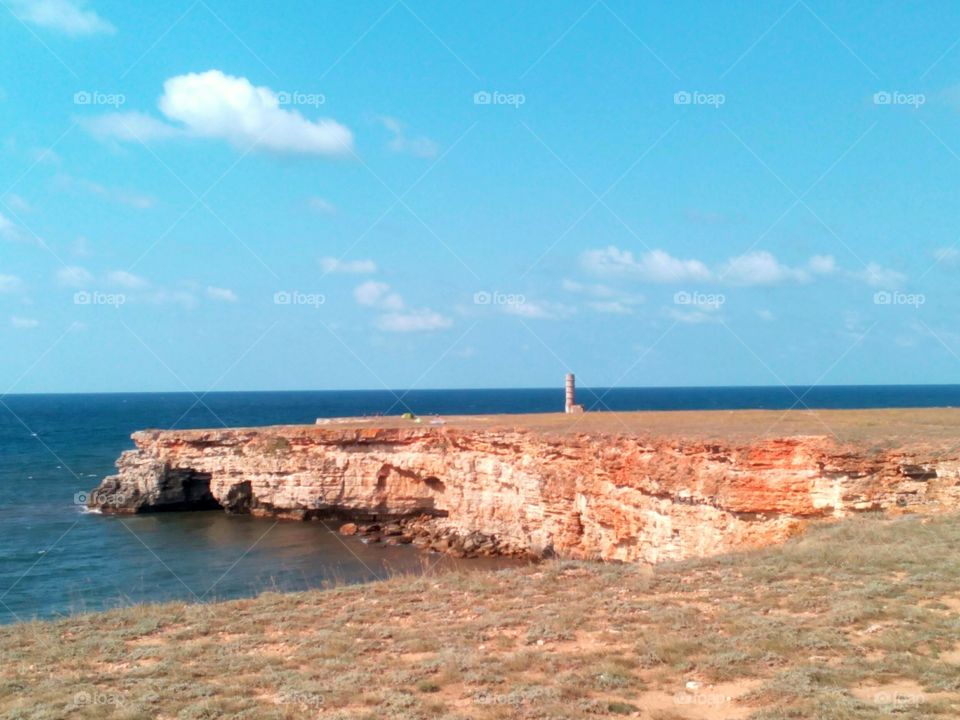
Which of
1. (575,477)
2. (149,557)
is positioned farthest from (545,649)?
(149,557)

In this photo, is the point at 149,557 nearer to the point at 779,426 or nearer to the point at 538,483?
the point at 538,483

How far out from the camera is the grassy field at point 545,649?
6.71 m

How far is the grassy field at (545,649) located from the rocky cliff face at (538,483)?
6139mm

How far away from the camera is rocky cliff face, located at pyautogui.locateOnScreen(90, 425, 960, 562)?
18344 millimetres

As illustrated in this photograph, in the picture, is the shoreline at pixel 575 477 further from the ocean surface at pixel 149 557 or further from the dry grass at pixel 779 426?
the ocean surface at pixel 149 557

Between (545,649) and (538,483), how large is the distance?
18.1 m

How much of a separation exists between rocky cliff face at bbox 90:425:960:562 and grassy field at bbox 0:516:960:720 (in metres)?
6.14

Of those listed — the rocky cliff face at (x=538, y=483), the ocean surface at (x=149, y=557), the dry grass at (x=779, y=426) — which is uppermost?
the dry grass at (x=779, y=426)

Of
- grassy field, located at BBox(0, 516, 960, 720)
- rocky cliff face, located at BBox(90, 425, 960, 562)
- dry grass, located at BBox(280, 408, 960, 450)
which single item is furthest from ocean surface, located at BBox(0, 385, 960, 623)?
dry grass, located at BBox(280, 408, 960, 450)

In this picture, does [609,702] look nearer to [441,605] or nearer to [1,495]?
[441,605]

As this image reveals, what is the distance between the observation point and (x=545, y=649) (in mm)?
8297

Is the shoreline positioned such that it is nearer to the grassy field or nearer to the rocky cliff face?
the rocky cliff face

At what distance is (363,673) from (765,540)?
14054 mm

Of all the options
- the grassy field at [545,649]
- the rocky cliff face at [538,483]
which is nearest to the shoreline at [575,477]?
the rocky cliff face at [538,483]
